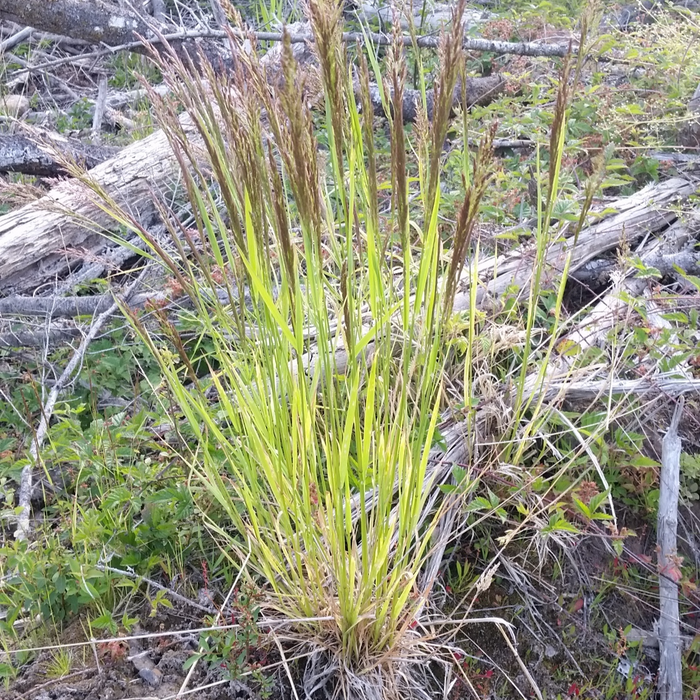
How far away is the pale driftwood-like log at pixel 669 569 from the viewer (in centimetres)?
175

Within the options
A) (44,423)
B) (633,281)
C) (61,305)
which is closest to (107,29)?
(61,305)

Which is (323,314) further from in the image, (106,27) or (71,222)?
(106,27)

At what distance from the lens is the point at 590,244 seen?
2.72 metres

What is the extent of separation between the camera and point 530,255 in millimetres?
2502

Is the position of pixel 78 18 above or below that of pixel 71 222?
above

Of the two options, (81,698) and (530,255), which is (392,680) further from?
(530,255)

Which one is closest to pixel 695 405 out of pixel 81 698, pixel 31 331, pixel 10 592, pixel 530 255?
pixel 530 255

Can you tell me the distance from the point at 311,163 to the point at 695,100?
313cm

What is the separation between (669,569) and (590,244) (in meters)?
1.46

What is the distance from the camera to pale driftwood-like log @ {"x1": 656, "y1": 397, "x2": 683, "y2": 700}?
1752 mm

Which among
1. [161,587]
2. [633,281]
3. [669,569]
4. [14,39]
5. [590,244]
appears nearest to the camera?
[161,587]

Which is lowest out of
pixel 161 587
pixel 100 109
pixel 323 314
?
pixel 161 587

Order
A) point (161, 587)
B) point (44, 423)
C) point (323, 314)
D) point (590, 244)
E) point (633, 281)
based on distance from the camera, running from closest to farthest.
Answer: point (323, 314), point (161, 587), point (44, 423), point (633, 281), point (590, 244)

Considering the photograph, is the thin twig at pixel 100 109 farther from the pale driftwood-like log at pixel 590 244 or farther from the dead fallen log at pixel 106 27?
the pale driftwood-like log at pixel 590 244
